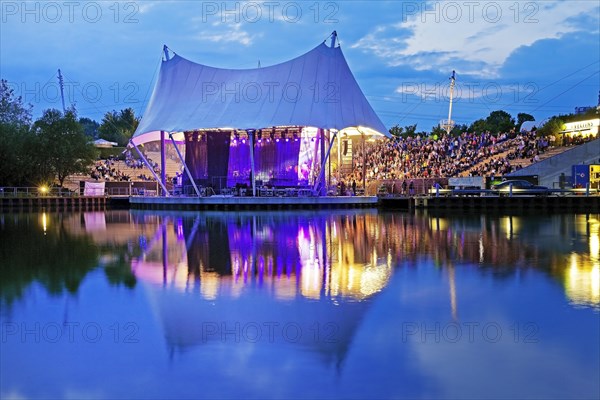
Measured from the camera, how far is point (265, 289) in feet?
30.5

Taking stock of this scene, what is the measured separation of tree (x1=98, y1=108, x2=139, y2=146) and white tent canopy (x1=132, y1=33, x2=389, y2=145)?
4857cm

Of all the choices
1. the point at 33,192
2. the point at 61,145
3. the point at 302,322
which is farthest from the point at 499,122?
the point at 302,322

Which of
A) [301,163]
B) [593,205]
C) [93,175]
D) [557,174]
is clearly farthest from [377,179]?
[93,175]

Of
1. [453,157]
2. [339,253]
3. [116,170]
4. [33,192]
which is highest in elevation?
[453,157]

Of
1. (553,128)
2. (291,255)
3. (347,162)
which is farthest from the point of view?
(553,128)

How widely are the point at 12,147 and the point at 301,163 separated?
1947 centimetres

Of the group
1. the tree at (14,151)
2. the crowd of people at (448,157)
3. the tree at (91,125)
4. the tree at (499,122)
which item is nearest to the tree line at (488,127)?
the tree at (499,122)

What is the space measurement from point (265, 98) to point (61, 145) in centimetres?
1670

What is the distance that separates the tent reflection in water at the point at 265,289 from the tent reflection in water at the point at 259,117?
17.8 m

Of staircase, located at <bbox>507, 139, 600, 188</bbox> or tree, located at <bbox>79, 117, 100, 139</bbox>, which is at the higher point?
tree, located at <bbox>79, 117, 100, 139</bbox>

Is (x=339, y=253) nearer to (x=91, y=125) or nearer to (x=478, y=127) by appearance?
(x=478, y=127)

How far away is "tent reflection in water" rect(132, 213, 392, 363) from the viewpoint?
6.82 meters

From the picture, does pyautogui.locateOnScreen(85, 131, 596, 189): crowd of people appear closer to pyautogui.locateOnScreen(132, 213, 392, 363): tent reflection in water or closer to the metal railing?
the metal railing

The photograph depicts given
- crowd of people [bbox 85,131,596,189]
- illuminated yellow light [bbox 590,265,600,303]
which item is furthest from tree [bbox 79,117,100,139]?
illuminated yellow light [bbox 590,265,600,303]
